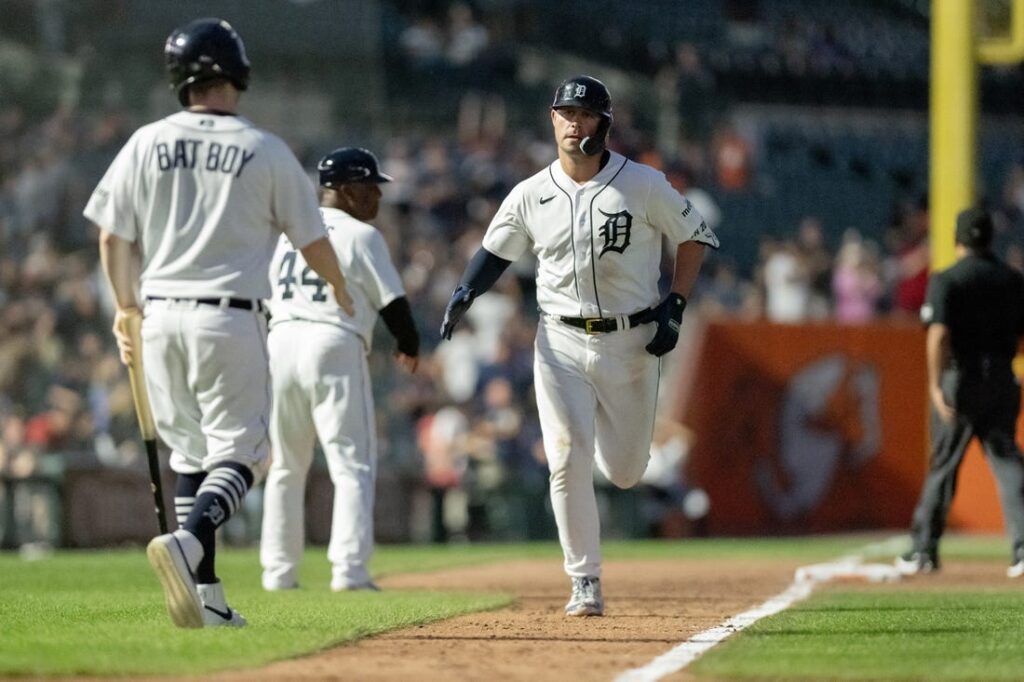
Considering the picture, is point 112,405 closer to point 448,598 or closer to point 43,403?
point 43,403

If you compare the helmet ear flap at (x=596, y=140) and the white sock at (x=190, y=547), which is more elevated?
the helmet ear flap at (x=596, y=140)

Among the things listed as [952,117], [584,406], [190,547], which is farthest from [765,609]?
[952,117]

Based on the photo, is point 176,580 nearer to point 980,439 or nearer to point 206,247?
point 206,247

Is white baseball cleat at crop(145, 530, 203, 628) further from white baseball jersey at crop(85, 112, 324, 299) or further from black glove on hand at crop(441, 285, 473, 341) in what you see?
black glove on hand at crop(441, 285, 473, 341)

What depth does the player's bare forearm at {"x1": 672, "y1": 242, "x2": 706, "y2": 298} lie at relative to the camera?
845cm

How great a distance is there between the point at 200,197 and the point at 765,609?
348cm

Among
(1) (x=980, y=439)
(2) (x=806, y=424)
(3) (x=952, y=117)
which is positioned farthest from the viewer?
(2) (x=806, y=424)

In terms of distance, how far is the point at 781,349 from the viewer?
747 inches

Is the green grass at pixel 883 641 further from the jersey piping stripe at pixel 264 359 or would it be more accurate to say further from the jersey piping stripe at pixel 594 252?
the jersey piping stripe at pixel 264 359

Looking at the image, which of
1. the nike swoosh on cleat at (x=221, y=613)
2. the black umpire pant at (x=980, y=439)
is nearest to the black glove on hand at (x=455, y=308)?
the nike swoosh on cleat at (x=221, y=613)

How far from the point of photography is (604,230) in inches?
327

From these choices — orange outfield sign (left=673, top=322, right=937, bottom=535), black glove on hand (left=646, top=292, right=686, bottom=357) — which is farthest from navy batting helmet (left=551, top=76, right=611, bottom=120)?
orange outfield sign (left=673, top=322, right=937, bottom=535)

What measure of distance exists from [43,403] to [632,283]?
460 inches

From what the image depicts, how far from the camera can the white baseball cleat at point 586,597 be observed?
8375 millimetres
